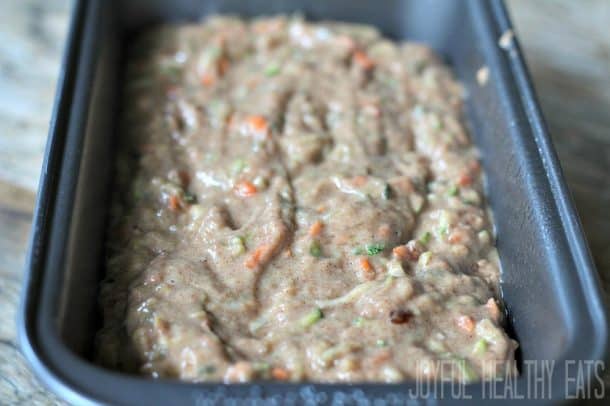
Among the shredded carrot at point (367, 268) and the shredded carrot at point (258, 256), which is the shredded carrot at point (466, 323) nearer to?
the shredded carrot at point (367, 268)

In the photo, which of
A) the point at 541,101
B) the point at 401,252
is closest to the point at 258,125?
the point at 401,252

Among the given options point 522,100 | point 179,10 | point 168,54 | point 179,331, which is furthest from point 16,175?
point 522,100

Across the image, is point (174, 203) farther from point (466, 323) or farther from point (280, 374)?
point (466, 323)

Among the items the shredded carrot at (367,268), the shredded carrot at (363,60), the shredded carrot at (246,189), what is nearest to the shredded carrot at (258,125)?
the shredded carrot at (246,189)

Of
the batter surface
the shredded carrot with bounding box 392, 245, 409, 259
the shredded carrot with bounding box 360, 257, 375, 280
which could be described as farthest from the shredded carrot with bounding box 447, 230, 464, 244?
the shredded carrot with bounding box 360, 257, 375, 280

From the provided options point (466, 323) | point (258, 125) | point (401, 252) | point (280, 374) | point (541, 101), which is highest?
point (541, 101)

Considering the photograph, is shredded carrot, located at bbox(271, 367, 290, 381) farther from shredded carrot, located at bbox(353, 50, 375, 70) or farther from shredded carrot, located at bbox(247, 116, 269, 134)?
shredded carrot, located at bbox(353, 50, 375, 70)
